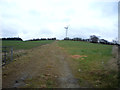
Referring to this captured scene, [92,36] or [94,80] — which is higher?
[92,36]

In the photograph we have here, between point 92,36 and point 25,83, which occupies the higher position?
point 92,36

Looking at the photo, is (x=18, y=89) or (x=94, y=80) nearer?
(x=18, y=89)

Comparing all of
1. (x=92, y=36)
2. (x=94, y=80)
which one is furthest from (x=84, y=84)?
(x=92, y=36)

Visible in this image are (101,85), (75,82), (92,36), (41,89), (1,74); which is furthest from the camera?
(92,36)

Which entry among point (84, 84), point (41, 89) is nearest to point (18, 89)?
point (41, 89)

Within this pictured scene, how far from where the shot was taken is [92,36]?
89.5 meters

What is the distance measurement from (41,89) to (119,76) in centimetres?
421

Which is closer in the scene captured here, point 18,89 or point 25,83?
point 18,89

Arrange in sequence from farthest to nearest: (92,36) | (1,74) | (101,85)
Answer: (92,36) → (1,74) → (101,85)

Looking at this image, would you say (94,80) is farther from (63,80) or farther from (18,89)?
(18,89)

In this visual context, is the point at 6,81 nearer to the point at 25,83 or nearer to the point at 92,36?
the point at 25,83

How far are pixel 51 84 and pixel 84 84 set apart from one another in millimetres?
1647

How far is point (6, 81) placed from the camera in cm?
581

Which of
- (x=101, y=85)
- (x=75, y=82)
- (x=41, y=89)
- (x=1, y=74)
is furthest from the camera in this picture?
(x=1, y=74)
